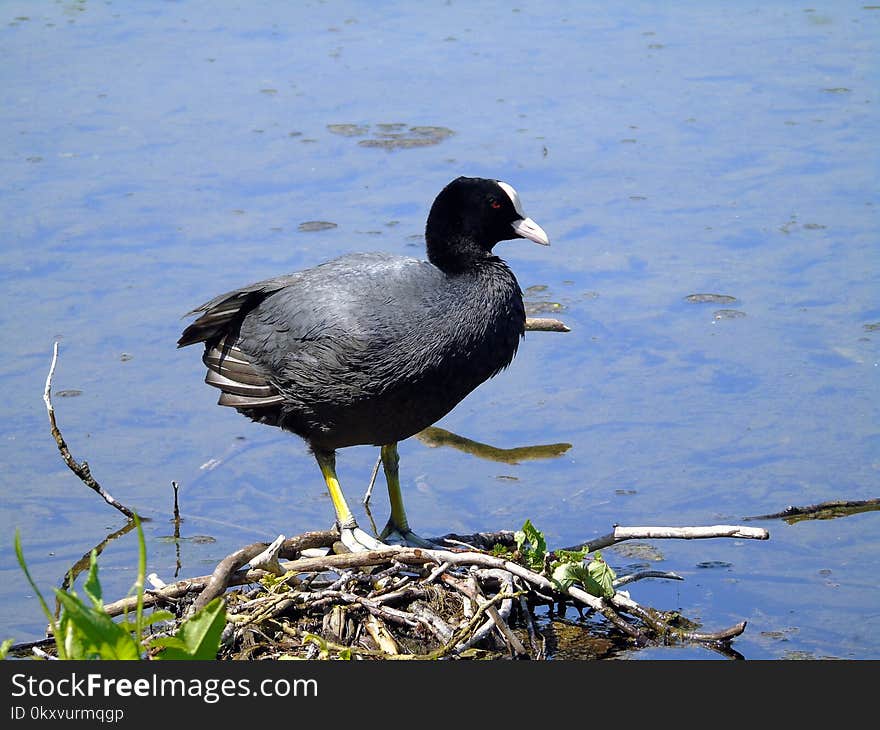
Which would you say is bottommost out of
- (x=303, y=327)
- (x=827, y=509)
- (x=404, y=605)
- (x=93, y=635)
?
(x=827, y=509)

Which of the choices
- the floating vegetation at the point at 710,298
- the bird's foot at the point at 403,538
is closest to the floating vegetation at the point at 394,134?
the floating vegetation at the point at 710,298

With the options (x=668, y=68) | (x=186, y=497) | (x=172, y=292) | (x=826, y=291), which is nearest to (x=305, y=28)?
(x=668, y=68)

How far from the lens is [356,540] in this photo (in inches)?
179

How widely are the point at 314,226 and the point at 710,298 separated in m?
2.15

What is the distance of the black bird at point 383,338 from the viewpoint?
4.37m

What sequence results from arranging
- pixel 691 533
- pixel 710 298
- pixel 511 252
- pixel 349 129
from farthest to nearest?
1. pixel 349 129
2. pixel 511 252
3. pixel 710 298
4. pixel 691 533

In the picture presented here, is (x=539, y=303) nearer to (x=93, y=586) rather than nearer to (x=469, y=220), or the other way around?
(x=469, y=220)

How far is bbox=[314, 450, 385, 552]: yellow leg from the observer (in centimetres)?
454

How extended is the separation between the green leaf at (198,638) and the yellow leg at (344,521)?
1.08 meters

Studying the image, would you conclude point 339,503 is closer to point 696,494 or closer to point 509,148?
point 696,494

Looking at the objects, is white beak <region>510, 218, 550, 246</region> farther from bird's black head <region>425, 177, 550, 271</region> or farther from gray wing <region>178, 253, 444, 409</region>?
gray wing <region>178, 253, 444, 409</region>

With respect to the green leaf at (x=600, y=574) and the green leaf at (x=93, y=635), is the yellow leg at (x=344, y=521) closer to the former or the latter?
the green leaf at (x=600, y=574)

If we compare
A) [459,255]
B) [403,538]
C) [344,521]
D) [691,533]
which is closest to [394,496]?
[403,538]

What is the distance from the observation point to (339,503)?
15.4ft
